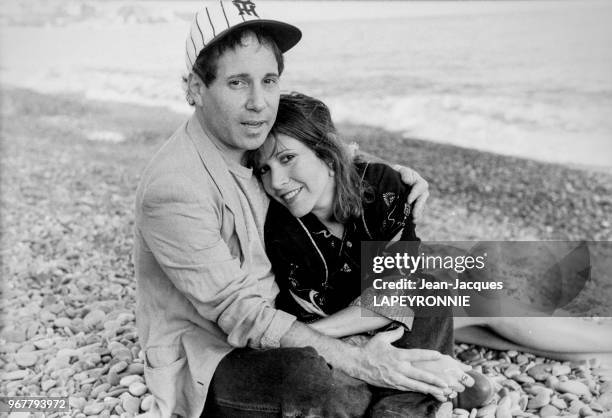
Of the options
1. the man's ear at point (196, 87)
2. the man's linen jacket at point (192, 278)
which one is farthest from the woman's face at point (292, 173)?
the man's ear at point (196, 87)

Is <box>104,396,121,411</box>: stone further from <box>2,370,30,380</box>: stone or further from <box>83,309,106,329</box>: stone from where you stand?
<box>83,309,106,329</box>: stone

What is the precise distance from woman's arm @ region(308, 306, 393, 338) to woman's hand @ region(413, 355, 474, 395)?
0.61 feet

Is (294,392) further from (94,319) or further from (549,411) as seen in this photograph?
(94,319)

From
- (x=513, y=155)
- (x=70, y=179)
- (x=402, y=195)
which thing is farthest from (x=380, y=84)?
(x=402, y=195)

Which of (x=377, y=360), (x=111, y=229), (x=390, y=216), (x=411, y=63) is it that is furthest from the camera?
(x=411, y=63)

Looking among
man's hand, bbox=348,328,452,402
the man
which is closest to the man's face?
the man

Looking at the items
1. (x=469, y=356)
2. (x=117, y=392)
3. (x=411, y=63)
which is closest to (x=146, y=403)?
(x=117, y=392)

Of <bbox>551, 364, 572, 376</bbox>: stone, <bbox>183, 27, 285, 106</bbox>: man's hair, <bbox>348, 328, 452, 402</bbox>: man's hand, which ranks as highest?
<bbox>183, 27, 285, 106</bbox>: man's hair

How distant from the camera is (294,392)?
6.08 ft

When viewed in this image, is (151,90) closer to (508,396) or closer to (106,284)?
(106,284)

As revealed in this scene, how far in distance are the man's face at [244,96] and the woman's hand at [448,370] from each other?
84 centimetres

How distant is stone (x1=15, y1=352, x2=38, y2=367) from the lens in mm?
2678

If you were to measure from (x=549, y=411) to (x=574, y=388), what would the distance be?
0.63 ft

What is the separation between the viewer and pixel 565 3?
870 centimetres
